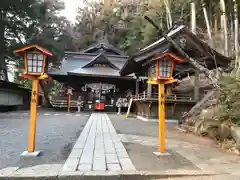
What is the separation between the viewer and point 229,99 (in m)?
5.89

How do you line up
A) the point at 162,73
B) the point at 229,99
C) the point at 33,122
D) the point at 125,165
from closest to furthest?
the point at 125,165
the point at 33,122
the point at 162,73
the point at 229,99

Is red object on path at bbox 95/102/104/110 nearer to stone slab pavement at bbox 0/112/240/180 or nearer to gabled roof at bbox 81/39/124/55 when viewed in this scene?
gabled roof at bbox 81/39/124/55

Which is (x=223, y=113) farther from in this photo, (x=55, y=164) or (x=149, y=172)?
(x=55, y=164)

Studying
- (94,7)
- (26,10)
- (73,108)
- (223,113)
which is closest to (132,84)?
(73,108)

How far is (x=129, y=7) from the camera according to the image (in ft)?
95.6

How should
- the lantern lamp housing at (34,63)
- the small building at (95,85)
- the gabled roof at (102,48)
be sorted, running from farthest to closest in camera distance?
the gabled roof at (102,48)
the small building at (95,85)
the lantern lamp housing at (34,63)

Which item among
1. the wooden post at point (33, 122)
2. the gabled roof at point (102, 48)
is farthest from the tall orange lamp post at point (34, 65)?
the gabled roof at point (102, 48)

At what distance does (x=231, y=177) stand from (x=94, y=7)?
3306cm

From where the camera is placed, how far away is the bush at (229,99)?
571 cm

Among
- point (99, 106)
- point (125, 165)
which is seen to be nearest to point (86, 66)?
point (99, 106)

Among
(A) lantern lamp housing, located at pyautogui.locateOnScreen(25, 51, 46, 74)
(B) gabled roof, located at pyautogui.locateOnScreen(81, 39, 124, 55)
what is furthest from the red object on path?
(A) lantern lamp housing, located at pyautogui.locateOnScreen(25, 51, 46, 74)

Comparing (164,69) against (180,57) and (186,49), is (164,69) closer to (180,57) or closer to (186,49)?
(180,57)

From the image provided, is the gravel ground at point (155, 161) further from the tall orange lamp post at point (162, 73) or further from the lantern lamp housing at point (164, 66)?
the lantern lamp housing at point (164, 66)

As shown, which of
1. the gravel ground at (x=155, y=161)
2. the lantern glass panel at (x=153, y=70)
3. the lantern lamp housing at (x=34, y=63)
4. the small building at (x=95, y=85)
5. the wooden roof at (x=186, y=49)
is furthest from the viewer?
the small building at (x=95, y=85)
